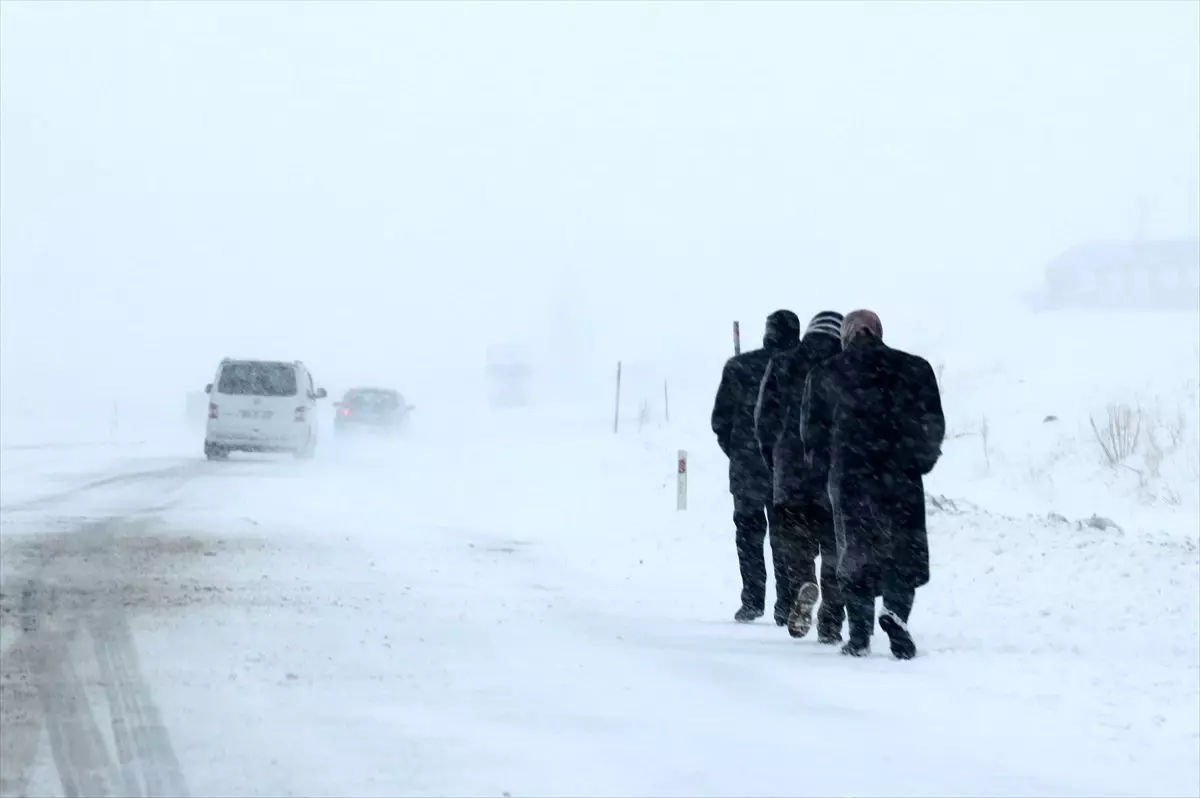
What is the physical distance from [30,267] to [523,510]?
461 feet

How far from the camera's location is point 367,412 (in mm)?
37656

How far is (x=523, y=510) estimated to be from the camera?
2089cm

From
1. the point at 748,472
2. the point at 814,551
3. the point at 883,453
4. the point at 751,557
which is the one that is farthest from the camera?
the point at 751,557

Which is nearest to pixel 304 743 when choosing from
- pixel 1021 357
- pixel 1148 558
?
pixel 1148 558

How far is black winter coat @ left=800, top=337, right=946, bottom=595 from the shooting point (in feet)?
28.6

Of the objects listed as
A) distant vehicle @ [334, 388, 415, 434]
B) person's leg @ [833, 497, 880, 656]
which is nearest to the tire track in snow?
person's leg @ [833, 497, 880, 656]

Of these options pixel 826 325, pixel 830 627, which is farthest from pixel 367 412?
pixel 826 325

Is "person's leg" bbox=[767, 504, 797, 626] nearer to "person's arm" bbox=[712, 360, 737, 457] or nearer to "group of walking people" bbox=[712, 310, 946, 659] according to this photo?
"group of walking people" bbox=[712, 310, 946, 659]

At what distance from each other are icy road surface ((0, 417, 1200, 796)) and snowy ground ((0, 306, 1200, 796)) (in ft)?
0.08

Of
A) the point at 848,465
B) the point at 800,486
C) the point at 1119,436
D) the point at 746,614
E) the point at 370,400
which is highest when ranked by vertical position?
the point at 848,465

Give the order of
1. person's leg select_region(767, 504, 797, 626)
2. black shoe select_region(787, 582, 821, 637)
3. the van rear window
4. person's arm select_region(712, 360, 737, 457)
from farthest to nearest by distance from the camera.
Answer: the van rear window → person's arm select_region(712, 360, 737, 457) → person's leg select_region(767, 504, 797, 626) → black shoe select_region(787, 582, 821, 637)

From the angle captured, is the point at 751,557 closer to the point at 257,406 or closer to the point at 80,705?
the point at 80,705

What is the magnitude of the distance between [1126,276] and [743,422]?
7293 cm

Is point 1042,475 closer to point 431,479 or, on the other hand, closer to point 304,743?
point 431,479
